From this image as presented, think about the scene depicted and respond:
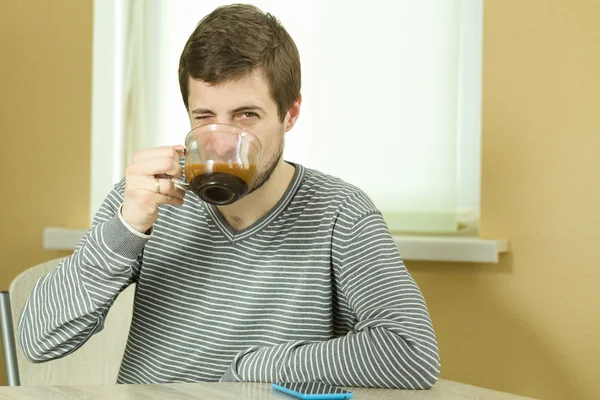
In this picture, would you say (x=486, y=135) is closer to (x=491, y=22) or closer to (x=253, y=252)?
(x=491, y=22)

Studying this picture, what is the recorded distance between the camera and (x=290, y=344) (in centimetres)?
135

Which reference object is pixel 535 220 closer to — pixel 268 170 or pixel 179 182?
pixel 268 170

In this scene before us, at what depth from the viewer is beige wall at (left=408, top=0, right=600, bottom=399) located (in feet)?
6.48

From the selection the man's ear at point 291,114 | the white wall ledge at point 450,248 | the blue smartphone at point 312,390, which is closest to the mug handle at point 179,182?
the man's ear at point 291,114

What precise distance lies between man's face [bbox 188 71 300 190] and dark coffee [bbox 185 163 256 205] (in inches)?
3.5

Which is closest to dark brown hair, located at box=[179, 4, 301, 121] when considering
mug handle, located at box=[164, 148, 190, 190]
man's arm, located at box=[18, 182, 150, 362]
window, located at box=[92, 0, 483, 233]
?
mug handle, located at box=[164, 148, 190, 190]

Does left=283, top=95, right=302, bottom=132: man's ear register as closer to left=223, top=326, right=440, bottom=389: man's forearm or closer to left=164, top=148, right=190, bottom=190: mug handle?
left=164, top=148, right=190, bottom=190: mug handle

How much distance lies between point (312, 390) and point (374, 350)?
192mm

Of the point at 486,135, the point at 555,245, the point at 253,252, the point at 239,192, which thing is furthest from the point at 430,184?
the point at 239,192

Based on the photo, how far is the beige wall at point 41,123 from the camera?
2506mm

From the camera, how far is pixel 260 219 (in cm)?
159

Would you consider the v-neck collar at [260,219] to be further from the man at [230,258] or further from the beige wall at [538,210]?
the beige wall at [538,210]

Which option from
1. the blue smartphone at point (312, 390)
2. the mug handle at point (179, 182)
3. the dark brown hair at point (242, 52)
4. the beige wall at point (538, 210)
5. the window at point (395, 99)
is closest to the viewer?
the blue smartphone at point (312, 390)

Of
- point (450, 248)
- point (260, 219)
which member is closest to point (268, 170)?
point (260, 219)
